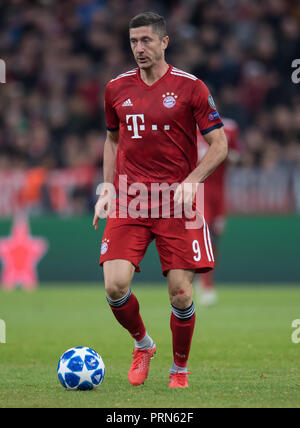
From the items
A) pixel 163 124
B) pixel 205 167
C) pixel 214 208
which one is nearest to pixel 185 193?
pixel 205 167

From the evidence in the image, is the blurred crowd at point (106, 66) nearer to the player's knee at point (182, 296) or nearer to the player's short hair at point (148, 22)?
the player's short hair at point (148, 22)

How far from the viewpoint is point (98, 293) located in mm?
14586

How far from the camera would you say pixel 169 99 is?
255 inches

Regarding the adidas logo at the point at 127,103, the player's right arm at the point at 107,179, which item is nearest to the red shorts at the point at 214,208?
the player's right arm at the point at 107,179

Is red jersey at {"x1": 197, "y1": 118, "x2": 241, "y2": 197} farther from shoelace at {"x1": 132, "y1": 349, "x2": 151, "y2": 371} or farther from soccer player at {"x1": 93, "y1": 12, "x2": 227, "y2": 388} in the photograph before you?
shoelace at {"x1": 132, "y1": 349, "x2": 151, "y2": 371}

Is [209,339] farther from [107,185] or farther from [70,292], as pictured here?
[70,292]

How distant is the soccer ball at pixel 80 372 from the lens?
244 inches

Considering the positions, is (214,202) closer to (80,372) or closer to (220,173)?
(220,173)

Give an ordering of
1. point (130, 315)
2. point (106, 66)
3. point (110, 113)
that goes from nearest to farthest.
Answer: point (130, 315) → point (110, 113) → point (106, 66)

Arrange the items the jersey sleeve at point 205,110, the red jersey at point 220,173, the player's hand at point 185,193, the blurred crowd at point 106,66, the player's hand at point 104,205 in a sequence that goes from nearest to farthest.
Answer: the player's hand at point 185,193 → the jersey sleeve at point 205,110 → the player's hand at point 104,205 → the red jersey at point 220,173 → the blurred crowd at point 106,66

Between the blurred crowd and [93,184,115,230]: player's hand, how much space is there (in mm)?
9596

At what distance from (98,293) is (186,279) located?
27.4 ft

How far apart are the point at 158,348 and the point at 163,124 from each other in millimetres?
2873
